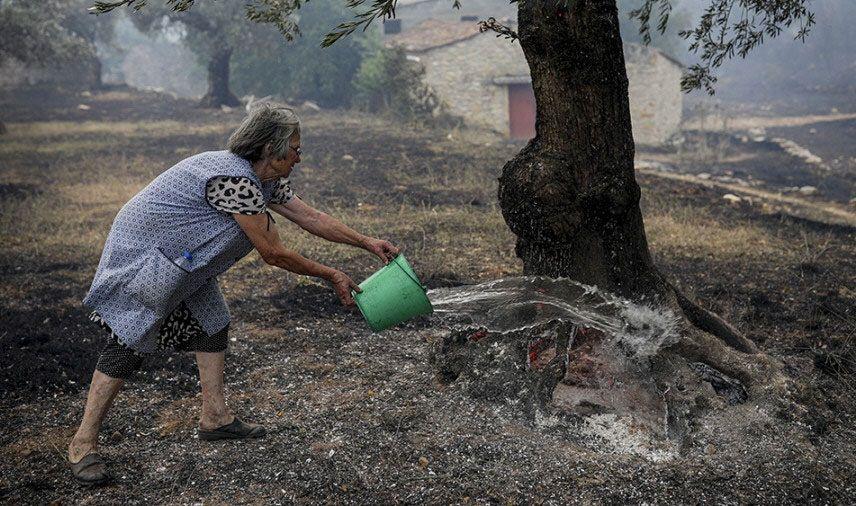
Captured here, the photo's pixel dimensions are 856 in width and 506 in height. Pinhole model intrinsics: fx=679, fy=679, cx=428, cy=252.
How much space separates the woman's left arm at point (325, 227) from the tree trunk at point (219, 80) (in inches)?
922

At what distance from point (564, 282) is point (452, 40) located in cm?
1946

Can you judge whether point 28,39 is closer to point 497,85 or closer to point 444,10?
point 497,85

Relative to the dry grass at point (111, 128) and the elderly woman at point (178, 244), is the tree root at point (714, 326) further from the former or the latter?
the dry grass at point (111, 128)

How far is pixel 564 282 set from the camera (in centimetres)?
388

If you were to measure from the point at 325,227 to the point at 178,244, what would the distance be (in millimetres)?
787

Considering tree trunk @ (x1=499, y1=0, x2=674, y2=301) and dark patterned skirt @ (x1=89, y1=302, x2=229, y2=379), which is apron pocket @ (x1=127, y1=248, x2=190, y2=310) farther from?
tree trunk @ (x1=499, y1=0, x2=674, y2=301)

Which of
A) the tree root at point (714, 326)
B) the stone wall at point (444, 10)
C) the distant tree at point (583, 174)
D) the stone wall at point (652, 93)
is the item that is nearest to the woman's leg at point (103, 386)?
the distant tree at point (583, 174)

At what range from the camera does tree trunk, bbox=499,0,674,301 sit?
3.54 metres

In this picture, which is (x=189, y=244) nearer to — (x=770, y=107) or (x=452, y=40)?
(x=452, y=40)

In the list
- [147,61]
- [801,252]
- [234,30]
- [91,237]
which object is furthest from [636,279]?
[147,61]

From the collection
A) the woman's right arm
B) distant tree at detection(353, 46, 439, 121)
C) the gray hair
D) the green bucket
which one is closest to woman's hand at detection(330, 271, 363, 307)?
the woman's right arm

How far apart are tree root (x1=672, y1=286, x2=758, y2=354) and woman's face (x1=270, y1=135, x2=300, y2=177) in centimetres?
246

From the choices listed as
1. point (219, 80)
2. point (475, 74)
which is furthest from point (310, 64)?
point (475, 74)

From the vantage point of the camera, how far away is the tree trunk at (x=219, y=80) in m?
25.3
